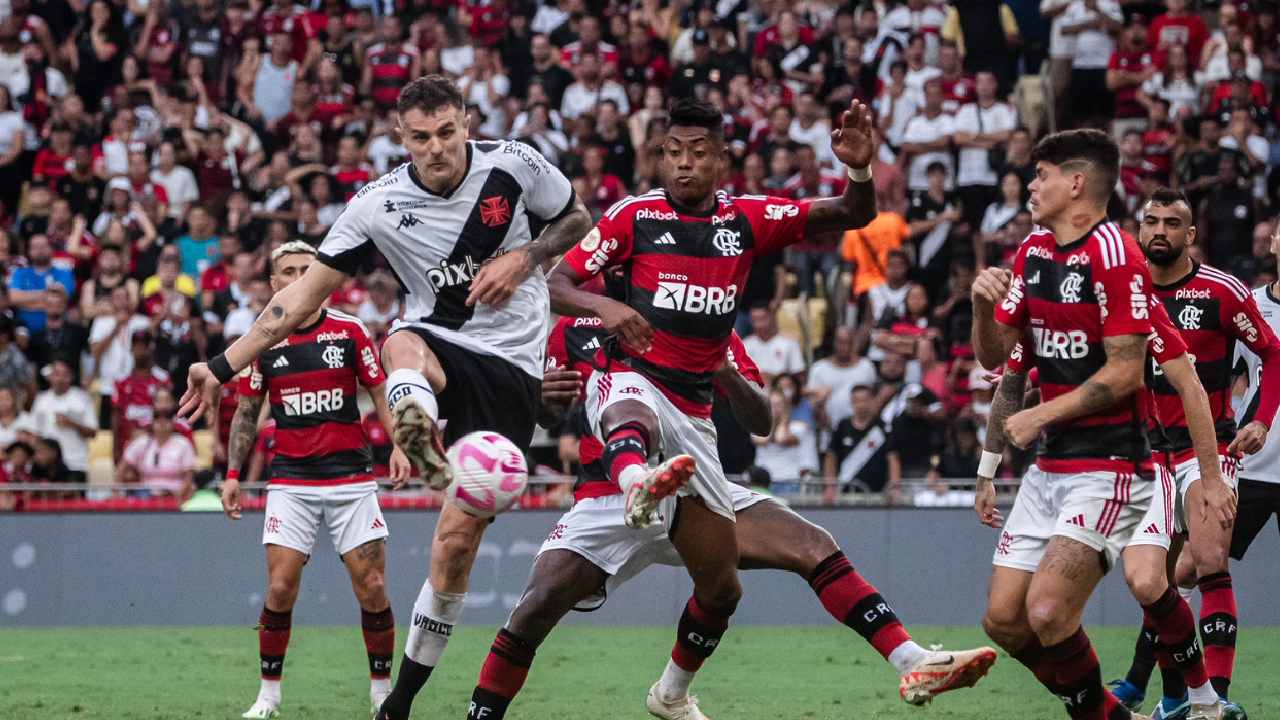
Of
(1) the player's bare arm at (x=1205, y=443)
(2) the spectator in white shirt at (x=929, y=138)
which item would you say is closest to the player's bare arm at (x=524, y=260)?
(1) the player's bare arm at (x=1205, y=443)

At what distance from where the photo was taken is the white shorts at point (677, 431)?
25.2ft

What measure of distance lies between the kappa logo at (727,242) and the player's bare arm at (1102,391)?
5.12 feet

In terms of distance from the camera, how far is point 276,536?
10.5m

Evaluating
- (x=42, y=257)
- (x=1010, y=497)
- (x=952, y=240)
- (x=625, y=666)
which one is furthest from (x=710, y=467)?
(x=42, y=257)

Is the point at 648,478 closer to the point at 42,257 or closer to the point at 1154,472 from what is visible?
the point at 1154,472

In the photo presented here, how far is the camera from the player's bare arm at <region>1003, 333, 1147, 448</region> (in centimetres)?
705

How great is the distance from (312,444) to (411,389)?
3553 mm

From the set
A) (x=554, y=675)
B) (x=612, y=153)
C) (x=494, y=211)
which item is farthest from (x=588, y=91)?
(x=494, y=211)

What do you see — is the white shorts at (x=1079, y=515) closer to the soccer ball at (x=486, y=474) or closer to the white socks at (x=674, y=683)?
the white socks at (x=674, y=683)

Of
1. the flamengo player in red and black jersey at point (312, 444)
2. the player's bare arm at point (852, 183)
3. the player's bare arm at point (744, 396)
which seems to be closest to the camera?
the player's bare arm at point (852, 183)

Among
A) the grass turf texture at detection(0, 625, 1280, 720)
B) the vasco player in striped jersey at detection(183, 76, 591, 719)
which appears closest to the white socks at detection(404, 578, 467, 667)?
the vasco player in striped jersey at detection(183, 76, 591, 719)

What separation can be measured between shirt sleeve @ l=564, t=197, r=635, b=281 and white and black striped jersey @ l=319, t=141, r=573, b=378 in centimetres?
42

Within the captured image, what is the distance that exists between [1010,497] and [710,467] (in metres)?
7.68

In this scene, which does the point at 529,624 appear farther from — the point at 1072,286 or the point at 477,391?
the point at 1072,286
